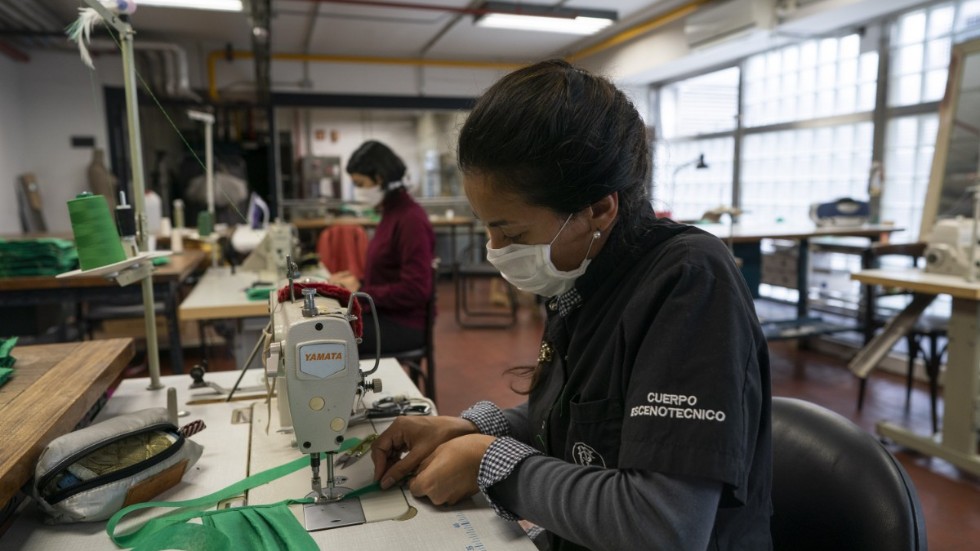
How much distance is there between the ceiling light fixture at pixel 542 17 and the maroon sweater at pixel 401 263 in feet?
11.1

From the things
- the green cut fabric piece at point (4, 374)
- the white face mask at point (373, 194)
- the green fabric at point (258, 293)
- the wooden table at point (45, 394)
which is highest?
the white face mask at point (373, 194)

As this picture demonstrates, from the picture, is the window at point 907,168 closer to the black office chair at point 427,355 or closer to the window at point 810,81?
the window at point 810,81

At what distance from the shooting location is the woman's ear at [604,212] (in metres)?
0.87

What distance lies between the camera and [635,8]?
20.2ft

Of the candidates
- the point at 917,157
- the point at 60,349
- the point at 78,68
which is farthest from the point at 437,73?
the point at 60,349

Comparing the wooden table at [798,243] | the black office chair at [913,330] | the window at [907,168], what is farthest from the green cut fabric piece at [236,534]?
the window at [907,168]

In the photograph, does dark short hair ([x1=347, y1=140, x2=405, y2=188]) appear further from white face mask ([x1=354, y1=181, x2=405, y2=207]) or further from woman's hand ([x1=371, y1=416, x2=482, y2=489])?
woman's hand ([x1=371, y1=416, x2=482, y2=489])

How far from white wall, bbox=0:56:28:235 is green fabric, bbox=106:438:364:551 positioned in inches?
270

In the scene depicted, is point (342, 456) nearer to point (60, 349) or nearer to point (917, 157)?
point (60, 349)

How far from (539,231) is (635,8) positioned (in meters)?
6.01

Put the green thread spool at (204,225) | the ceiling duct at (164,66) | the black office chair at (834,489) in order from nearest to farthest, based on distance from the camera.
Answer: the black office chair at (834,489) < the green thread spool at (204,225) < the ceiling duct at (164,66)

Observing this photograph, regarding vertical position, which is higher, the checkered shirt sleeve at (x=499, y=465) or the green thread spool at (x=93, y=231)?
the green thread spool at (x=93, y=231)

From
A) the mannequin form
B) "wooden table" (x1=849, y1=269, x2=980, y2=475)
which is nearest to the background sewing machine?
"wooden table" (x1=849, y1=269, x2=980, y2=475)

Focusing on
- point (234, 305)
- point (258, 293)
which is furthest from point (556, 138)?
point (258, 293)
